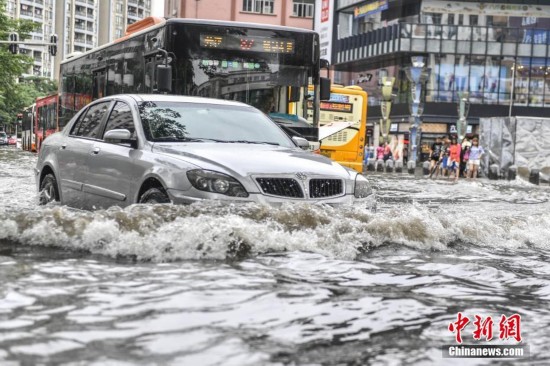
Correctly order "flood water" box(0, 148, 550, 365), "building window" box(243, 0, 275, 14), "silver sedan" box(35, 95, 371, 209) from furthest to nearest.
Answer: "building window" box(243, 0, 275, 14)
"silver sedan" box(35, 95, 371, 209)
"flood water" box(0, 148, 550, 365)

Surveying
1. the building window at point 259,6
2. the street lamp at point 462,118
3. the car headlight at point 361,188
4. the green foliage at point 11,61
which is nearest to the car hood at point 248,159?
the car headlight at point 361,188

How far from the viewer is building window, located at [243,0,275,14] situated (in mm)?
72312

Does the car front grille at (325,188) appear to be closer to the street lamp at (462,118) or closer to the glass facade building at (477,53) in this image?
the street lamp at (462,118)

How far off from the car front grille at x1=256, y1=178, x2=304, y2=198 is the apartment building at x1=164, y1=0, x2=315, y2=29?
63.4 m

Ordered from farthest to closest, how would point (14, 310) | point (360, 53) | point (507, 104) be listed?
point (360, 53) < point (507, 104) < point (14, 310)

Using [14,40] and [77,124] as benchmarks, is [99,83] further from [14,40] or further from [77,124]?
[14,40]

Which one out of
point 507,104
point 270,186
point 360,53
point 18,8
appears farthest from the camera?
point 18,8

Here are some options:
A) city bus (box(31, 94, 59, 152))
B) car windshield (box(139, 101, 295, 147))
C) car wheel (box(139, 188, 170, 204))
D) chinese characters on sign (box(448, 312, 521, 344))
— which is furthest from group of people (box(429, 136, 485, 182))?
chinese characters on sign (box(448, 312, 521, 344))

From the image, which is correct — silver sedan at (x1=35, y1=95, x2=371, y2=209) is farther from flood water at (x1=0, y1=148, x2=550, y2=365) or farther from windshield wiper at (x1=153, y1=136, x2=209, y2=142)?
flood water at (x1=0, y1=148, x2=550, y2=365)

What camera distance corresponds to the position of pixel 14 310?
14.6ft

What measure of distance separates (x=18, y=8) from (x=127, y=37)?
129 metres

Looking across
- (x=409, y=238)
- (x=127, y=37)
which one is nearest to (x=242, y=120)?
(x=409, y=238)

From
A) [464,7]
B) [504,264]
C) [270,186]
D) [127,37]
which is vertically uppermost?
[464,7]

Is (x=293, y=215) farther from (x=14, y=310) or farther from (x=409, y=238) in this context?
(x=14, y=310)
